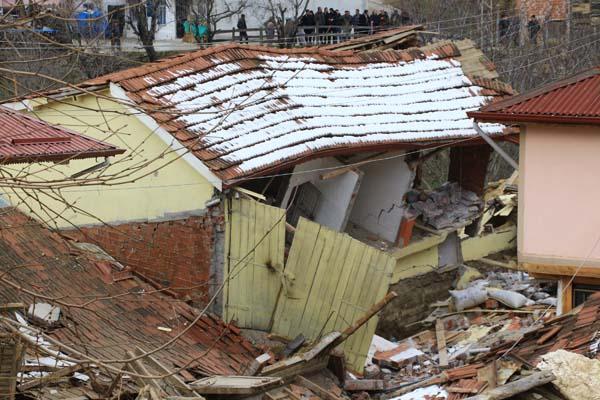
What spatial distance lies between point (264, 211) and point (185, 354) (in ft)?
8.31

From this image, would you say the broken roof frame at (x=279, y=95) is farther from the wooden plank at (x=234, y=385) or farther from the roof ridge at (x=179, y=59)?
the wooden plank at (x=234, y=385)

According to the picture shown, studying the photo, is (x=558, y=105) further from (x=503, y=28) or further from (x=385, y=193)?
(x=503, y=28)

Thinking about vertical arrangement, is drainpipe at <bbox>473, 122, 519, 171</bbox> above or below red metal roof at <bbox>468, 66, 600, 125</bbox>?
below

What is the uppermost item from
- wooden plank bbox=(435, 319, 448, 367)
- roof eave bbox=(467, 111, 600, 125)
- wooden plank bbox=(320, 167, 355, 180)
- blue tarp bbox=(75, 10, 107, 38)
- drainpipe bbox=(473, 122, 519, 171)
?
blue tarp bbox=(75, 10, 107, 38)

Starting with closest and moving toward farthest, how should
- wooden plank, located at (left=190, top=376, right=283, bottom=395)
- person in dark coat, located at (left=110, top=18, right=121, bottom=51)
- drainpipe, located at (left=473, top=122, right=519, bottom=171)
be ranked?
1. wooden plank, located at (left=190, top=376, right=283, bottom=395)
2. person in dark coat, located at (left=110, top=18, right=121, bottom=51)
3. drainpipe, located at (left=473, top=122, right=519, bottom=171)

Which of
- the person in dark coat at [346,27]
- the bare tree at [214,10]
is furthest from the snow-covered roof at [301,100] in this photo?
the bare tree at [214,10]

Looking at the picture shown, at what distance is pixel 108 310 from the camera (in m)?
15.2

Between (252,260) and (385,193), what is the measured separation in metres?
4.23

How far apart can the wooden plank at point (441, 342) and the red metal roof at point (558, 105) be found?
3.42 metres

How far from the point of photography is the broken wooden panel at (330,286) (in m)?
15.8

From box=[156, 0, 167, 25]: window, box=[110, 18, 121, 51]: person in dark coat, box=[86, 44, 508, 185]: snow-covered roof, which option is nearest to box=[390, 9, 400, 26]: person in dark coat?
box=[156, 0, 167, 25]: window

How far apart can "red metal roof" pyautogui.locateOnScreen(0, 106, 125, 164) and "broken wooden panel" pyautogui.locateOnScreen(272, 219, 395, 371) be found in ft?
15.0

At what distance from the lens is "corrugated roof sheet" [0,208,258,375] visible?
1404 centimetres

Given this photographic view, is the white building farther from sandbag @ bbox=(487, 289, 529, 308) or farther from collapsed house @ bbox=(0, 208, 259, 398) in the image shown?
collapsed house @ bbox=(0, 208, 259, 398)
